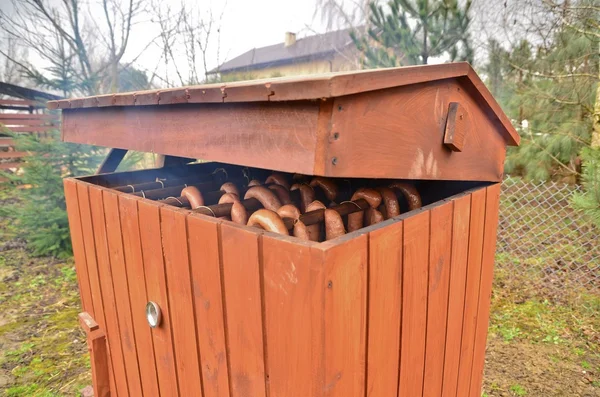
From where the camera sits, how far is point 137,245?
4.44ft

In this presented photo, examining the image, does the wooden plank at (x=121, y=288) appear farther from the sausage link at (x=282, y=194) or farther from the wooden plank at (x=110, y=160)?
the wooden plank at (x=110, y=160)

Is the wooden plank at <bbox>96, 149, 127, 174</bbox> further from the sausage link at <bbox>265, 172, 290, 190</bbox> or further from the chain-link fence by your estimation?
the chain-link fence

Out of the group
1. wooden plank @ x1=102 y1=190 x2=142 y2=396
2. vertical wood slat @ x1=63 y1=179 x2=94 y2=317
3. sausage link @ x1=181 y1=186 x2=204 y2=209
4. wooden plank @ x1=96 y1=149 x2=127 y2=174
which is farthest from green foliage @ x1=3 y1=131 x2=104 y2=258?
sausage link @ x1=181 y1=186 x2=204 y2=209

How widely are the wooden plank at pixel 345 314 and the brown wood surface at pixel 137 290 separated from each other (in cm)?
81

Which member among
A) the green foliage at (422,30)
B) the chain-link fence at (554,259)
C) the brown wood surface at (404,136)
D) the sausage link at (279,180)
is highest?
the green foliage at (422,30)

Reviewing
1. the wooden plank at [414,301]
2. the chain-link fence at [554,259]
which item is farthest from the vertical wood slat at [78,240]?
the chain-link fence at [554,259]

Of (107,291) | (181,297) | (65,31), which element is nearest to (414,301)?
(181,297)

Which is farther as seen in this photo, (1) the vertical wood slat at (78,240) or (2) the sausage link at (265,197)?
(1) the vertical wood slat at (78,240)

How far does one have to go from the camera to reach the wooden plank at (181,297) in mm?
1131

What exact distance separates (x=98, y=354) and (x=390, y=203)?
1504 millimetres

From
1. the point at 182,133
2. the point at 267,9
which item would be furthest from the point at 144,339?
the point at 267,9

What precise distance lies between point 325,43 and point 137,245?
8254mm

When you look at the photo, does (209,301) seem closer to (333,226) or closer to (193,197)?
(333,226)

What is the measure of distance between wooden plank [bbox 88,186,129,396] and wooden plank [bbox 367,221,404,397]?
114 centimetres
